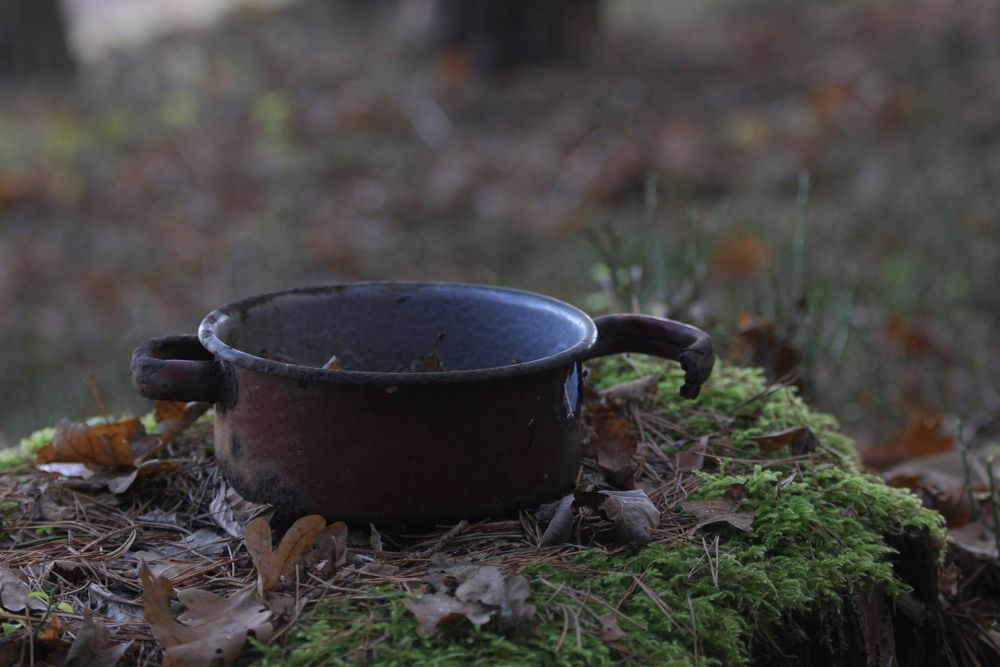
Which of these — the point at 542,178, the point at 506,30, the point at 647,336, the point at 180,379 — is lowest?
the point at 542,178

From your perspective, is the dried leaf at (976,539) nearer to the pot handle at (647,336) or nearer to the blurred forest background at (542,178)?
the blurred forest background at (542,178)

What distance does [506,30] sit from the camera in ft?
29.1

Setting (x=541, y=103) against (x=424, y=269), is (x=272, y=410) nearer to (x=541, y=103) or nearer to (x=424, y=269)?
(x=424, y=269)

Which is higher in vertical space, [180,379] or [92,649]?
[180,379]

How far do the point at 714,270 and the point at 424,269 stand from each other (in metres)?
1.86

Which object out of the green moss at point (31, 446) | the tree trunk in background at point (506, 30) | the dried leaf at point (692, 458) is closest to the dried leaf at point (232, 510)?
the green moss at point (31, 446)

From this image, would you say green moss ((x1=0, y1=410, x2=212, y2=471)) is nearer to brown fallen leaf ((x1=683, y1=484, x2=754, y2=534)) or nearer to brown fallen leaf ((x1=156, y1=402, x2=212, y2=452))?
brown fallen leaf ((x1=156, y1=402, x2=212, y2=452))

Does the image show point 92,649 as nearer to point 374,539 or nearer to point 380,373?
point 374,539

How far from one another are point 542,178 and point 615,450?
17.7ft

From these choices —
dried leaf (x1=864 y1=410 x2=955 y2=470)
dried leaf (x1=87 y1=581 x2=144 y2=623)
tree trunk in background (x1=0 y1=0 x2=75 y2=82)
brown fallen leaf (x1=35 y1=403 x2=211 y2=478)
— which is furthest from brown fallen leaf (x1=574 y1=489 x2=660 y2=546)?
tree trunk in background (x1=0 y1=0 x2=75 y2=82)

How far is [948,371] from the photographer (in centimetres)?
407

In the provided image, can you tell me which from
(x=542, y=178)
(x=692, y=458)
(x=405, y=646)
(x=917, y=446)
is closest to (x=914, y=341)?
(x=917, y=446)

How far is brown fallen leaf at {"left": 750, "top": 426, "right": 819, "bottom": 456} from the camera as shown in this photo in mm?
2275

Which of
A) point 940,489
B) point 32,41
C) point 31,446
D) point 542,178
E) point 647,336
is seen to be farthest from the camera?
point 32,41
